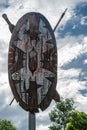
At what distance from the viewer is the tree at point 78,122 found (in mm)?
49247

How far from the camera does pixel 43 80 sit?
1964 cm

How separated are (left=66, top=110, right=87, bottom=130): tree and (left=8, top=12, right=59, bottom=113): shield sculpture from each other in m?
30.0

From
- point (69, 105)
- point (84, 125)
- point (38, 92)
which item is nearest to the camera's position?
point (38, 92)

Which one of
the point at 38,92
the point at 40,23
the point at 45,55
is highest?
the point at 40,23

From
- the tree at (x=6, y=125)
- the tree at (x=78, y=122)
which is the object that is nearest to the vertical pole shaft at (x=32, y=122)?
the tree at (x=78, y=122)

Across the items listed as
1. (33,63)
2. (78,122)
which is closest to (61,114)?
(78,122)

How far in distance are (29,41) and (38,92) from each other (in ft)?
7.41

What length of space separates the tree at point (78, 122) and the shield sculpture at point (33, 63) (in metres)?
30.0

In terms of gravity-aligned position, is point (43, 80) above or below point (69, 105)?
above

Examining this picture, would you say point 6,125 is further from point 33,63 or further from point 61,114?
point 33,63

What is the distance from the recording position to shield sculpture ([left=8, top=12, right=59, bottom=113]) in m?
19.3

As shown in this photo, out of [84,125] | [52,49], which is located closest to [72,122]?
[84,125]

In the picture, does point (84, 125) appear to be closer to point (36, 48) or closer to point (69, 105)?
point (69, 105)

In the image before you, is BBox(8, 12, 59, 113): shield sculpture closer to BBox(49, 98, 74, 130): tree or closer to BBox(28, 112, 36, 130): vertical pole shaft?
BBox(28, 112, 36, 130): vertical pole shaft
